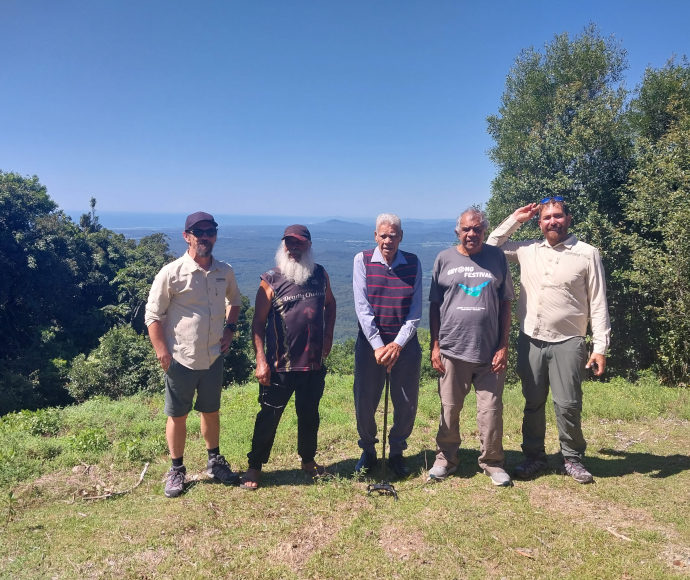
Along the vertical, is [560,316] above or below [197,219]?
below

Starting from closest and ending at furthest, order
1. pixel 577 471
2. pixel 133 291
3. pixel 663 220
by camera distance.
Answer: pixel 577 471 < pixel 663 220 < pixel 133 291

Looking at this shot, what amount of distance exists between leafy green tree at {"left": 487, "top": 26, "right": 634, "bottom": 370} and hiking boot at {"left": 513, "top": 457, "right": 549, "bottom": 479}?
12186 mm

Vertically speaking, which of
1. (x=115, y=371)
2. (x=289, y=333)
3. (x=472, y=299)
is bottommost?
(x=115, y=371)

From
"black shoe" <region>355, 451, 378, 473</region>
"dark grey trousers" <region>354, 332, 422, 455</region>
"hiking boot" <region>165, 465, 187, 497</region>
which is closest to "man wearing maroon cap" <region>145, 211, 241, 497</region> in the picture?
"hiking boot" <region>165, 465, 187, 497</region>

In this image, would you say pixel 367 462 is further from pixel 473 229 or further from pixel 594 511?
pixel 473 229

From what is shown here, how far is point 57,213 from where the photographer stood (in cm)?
3256

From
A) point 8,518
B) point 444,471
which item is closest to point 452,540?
point 444,471

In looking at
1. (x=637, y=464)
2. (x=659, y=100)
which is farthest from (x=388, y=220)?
(x=659, y=100)

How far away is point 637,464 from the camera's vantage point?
4441 millimetres

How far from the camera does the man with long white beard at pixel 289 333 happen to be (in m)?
3.89

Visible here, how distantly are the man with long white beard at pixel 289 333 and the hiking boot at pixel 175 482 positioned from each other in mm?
539

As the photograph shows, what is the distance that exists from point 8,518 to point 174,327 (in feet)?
6.41

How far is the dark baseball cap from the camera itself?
3.81 meters

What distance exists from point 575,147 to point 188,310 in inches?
676
